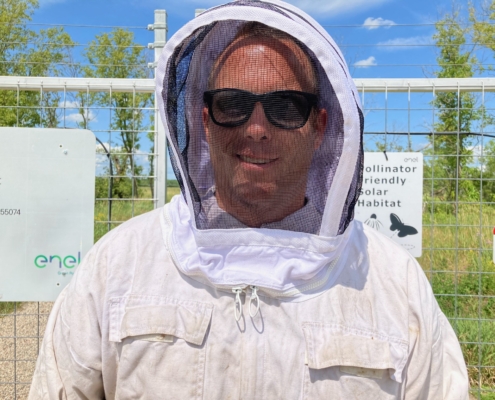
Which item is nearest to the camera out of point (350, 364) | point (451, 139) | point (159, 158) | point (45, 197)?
point (350, 364)

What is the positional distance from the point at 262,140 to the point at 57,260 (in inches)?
69.0

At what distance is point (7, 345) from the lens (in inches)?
214

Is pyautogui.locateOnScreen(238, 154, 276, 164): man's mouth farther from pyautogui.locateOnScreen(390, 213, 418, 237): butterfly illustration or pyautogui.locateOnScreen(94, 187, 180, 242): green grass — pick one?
pyautogui.locateOnScreen(390, 213, 418, 237): butterfly illustration

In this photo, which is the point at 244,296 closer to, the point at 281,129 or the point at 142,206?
the point at 281,129

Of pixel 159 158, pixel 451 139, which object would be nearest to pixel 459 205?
pixel 451 139

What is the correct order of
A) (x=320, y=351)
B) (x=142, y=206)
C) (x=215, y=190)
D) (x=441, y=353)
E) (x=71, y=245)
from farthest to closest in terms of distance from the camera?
(x=142, y=206) → (x=71, y=245) → (x=215, y=190) → (x=441, y=353) → (x=320, y=351)

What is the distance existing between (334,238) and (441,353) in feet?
1.69

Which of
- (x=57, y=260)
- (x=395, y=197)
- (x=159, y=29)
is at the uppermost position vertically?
(x=159, y=29)

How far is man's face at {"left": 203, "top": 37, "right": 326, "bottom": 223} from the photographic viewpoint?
1396 millimetres

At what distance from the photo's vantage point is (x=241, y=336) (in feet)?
4.57

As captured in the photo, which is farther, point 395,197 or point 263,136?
point 395,197

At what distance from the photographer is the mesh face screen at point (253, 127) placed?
1399 mm

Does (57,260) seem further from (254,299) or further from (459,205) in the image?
(459,205)

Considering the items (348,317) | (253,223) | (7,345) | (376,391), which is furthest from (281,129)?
(7,345)
